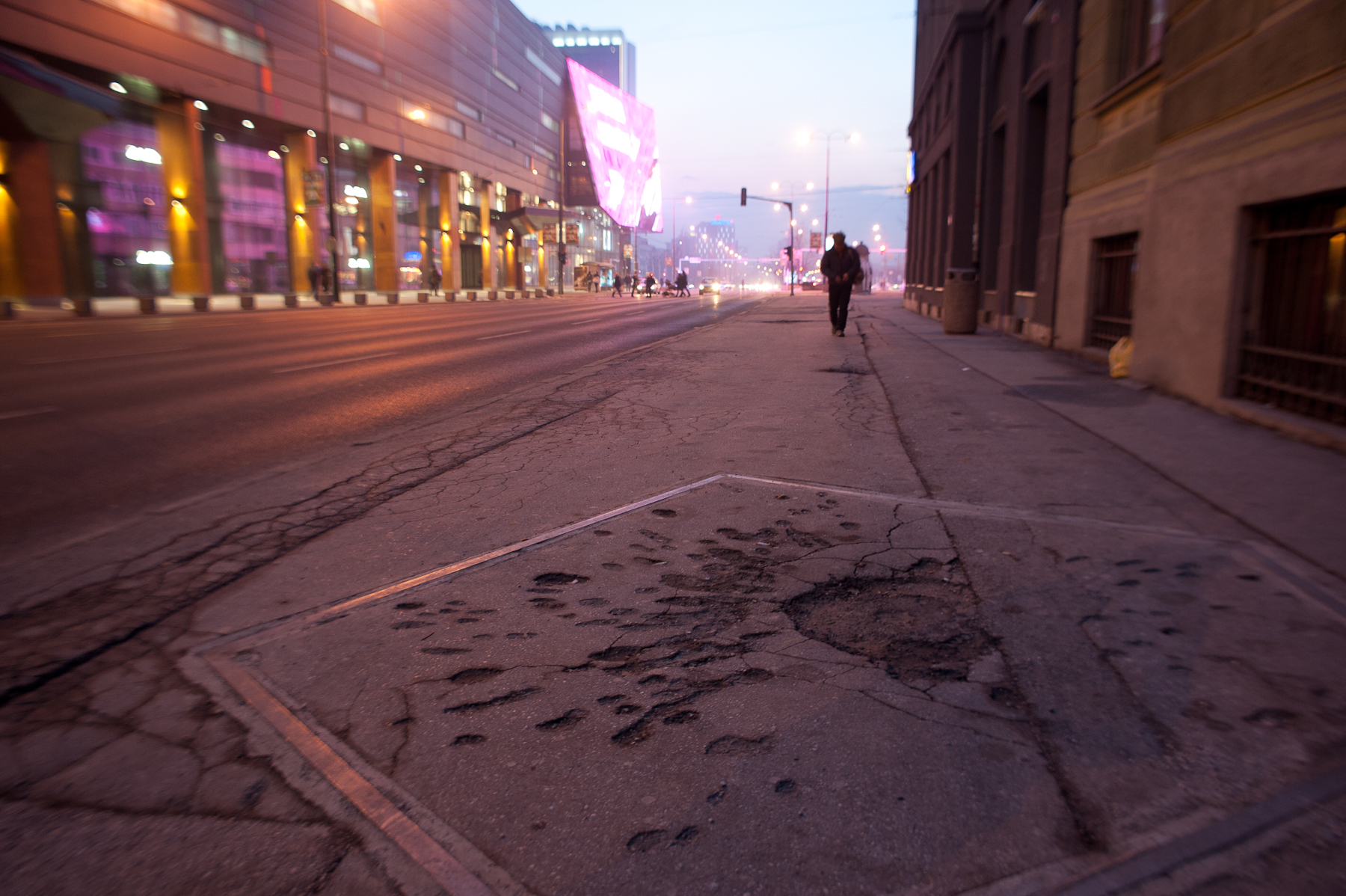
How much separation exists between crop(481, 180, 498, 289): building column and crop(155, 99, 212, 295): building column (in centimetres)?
2919

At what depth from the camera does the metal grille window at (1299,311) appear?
5672 mm

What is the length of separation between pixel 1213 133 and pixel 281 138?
132 feet

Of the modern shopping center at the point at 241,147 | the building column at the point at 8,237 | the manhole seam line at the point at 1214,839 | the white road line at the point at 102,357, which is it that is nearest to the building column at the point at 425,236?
the modern shopping center at the point at 241,147

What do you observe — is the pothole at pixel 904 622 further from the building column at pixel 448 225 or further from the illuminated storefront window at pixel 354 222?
the building column at pixel 448 225

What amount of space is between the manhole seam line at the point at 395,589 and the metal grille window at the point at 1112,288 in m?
8.39

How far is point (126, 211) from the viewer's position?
96.4 feet

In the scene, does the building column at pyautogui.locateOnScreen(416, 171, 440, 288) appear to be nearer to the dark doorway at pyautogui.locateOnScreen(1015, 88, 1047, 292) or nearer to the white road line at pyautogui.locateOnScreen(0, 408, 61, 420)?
the dark doorway at pyautogui.locateOnScreen(1015, 88, 1047, 292)

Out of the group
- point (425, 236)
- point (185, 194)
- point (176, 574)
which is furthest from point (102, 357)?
point (425, 236)

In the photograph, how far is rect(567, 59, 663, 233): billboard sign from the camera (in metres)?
84.8

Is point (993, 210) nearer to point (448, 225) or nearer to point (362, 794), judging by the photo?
point (362, 794)

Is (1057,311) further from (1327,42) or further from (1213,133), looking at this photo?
(1327,42)

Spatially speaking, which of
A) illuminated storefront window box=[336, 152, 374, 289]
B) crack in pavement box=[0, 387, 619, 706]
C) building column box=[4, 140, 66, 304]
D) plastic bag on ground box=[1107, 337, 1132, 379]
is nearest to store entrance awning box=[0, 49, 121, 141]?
building column box=[4, 140, 66, 304]

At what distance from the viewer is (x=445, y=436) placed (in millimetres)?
6301

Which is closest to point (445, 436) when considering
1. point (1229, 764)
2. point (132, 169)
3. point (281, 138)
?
point (1229, 764)
